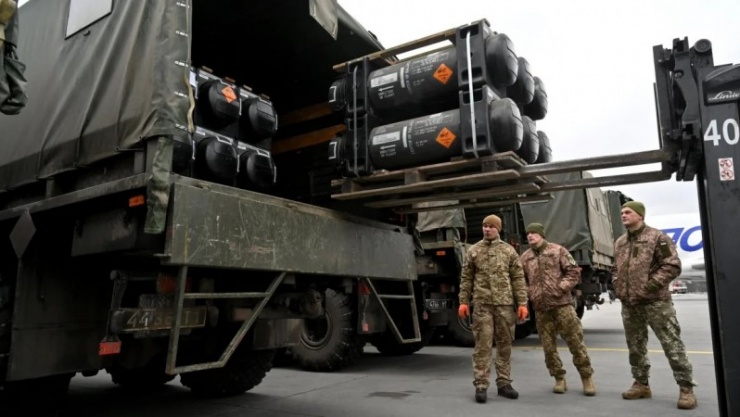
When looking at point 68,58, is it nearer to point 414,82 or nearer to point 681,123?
point 414,82

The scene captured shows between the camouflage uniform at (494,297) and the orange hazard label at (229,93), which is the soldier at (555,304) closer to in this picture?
the camouflage uniform at (494,297)

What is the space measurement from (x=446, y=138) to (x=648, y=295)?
2.56 m

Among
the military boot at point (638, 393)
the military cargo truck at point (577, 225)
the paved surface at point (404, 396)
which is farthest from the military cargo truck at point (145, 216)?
the military cargo truck at point (577, 225)

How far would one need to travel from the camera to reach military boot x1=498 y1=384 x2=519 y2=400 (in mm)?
5062

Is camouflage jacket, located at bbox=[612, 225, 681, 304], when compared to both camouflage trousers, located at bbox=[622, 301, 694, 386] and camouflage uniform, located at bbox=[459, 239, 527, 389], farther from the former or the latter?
camouflage uniform, located at bbox=[459, 239, 527, 389]

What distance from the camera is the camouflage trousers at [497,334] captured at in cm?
515

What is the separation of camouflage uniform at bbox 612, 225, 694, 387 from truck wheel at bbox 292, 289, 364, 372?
304 cm

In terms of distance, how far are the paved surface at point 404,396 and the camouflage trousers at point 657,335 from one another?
29 cm

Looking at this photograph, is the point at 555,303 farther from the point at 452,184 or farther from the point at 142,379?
the point at 142,379

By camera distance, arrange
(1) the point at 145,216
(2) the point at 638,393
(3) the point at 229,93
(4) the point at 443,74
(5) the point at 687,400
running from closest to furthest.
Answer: (1) the point at 145,216, (4) the point at 443,74, (3) the point at 229,93, (5) the point at 687,400, (2) the point at 638,393

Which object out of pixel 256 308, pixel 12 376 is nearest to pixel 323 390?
pixel 256 308

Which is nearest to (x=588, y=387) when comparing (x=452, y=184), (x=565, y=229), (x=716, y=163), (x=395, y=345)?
(x=452, y=184)

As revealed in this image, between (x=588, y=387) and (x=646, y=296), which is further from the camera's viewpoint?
(x=588, y=387)

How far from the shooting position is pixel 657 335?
4832mm
